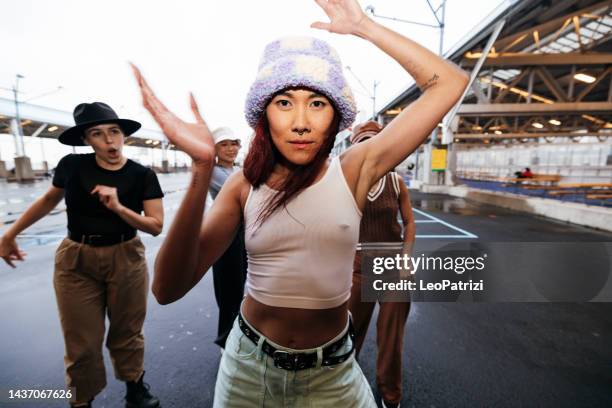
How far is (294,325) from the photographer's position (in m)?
1.09

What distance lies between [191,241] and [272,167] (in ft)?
1.35

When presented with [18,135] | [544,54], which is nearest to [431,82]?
[544,54]

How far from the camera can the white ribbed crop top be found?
1.03m

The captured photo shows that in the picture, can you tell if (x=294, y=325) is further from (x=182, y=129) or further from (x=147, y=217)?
(x=147, y=217)

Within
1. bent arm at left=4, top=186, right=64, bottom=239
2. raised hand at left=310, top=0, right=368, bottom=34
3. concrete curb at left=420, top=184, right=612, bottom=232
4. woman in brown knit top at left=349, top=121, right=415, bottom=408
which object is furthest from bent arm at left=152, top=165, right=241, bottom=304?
concrete curb at left=420, top=184, right=612, bottom=232

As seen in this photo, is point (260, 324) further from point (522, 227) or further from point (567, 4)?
point (567, 4)

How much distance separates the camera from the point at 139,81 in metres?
0.86

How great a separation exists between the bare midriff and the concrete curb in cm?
1014

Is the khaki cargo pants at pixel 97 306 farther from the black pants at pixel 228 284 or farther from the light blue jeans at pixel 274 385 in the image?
the light blue jeans at pixel 274 385

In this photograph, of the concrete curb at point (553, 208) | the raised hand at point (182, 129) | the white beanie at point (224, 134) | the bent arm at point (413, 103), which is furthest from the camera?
the concrete curb at point (553, 208)

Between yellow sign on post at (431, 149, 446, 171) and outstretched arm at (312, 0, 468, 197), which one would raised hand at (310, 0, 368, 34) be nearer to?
outstretched arm at (312, 0, 468, 197)

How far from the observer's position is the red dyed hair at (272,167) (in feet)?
3.44

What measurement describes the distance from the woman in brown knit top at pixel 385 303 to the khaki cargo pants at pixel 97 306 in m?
1.77

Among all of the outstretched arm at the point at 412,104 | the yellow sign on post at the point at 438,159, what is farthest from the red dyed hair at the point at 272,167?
the yellow sign on post at the point at 438,159
